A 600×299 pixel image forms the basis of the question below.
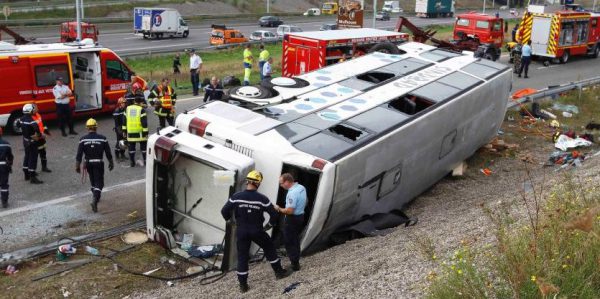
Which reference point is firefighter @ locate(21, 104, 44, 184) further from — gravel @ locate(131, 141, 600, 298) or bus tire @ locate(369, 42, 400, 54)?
bus tire @ locate(369, 42, 400, 54)

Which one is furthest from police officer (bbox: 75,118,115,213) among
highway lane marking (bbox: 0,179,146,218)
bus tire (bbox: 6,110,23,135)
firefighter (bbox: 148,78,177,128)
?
bus tire (bbox: 6,110,23,135)

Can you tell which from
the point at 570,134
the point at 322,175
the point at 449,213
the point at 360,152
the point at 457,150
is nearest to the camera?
the point at 322,175

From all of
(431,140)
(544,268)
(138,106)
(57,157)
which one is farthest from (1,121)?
(544,268)

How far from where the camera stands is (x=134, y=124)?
485 inches

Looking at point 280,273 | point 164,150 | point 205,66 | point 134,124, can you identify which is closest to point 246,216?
point 280,273

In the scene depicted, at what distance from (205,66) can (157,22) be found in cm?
1492

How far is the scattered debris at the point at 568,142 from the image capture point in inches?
595

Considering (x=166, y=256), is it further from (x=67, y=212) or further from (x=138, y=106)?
(x=138, y=106)

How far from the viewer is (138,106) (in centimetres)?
1223

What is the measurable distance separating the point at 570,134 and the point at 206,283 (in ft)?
36.8

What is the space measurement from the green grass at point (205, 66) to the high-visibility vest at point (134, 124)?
9073mm

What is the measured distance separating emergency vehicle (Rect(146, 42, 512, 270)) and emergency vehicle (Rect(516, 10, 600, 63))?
18.3 m

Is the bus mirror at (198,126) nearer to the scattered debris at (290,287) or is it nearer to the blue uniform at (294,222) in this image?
the blue uniform at (294,222)

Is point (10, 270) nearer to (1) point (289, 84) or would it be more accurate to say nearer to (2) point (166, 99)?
(1) point (289, 84)
